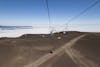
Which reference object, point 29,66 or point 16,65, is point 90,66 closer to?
point 29,66

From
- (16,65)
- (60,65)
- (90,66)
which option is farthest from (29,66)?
(90,66)

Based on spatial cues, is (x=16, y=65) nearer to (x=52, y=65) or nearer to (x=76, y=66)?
(x=52, y=65)

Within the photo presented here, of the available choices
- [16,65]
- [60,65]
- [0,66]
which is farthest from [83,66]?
[0,66]

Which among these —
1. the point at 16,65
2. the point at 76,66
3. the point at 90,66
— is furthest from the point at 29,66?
the point at 90,66

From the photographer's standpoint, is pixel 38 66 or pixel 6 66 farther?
pixel 6 66

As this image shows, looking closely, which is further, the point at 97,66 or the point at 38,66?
the point at 97,66

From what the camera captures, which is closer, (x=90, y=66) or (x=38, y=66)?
(x=38, y=66)

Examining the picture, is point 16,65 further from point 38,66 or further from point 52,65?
point 52,65
